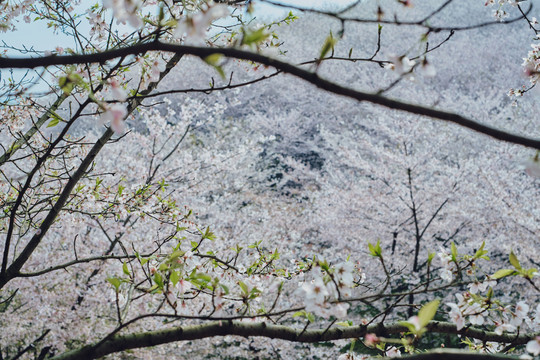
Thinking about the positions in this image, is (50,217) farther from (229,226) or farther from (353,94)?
(229,226)

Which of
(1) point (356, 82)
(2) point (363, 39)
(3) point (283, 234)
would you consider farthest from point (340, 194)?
(2) point (363, 39)

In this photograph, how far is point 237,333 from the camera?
1.46m

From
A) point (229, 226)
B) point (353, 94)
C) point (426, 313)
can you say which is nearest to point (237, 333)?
point (426, 313)

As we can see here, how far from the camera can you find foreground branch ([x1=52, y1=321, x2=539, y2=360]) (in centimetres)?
136

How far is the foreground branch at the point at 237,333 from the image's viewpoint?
1355 mm

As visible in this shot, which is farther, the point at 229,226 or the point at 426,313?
the point at 229,226

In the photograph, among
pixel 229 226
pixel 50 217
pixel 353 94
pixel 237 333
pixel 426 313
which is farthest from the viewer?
pixel 229 226

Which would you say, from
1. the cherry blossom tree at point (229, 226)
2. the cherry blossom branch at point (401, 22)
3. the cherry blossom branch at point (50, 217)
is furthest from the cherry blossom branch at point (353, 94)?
the cherry blossom branch at point (50, 217)

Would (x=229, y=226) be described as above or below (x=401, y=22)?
above

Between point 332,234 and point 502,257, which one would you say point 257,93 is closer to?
point 332,234

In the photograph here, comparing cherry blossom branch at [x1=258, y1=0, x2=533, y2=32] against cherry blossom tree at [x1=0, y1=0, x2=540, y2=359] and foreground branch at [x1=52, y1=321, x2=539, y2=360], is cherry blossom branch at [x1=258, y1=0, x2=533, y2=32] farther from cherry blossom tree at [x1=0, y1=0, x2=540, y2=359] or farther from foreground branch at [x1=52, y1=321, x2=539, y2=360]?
foreground branch at [x1=52, y1=321, x2=539, y2=360]

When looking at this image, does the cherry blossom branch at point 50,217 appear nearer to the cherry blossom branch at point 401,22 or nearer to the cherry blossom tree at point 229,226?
the cherry blossom tree at point 229,226

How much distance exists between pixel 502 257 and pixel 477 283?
991cm

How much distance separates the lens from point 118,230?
22.4ft
